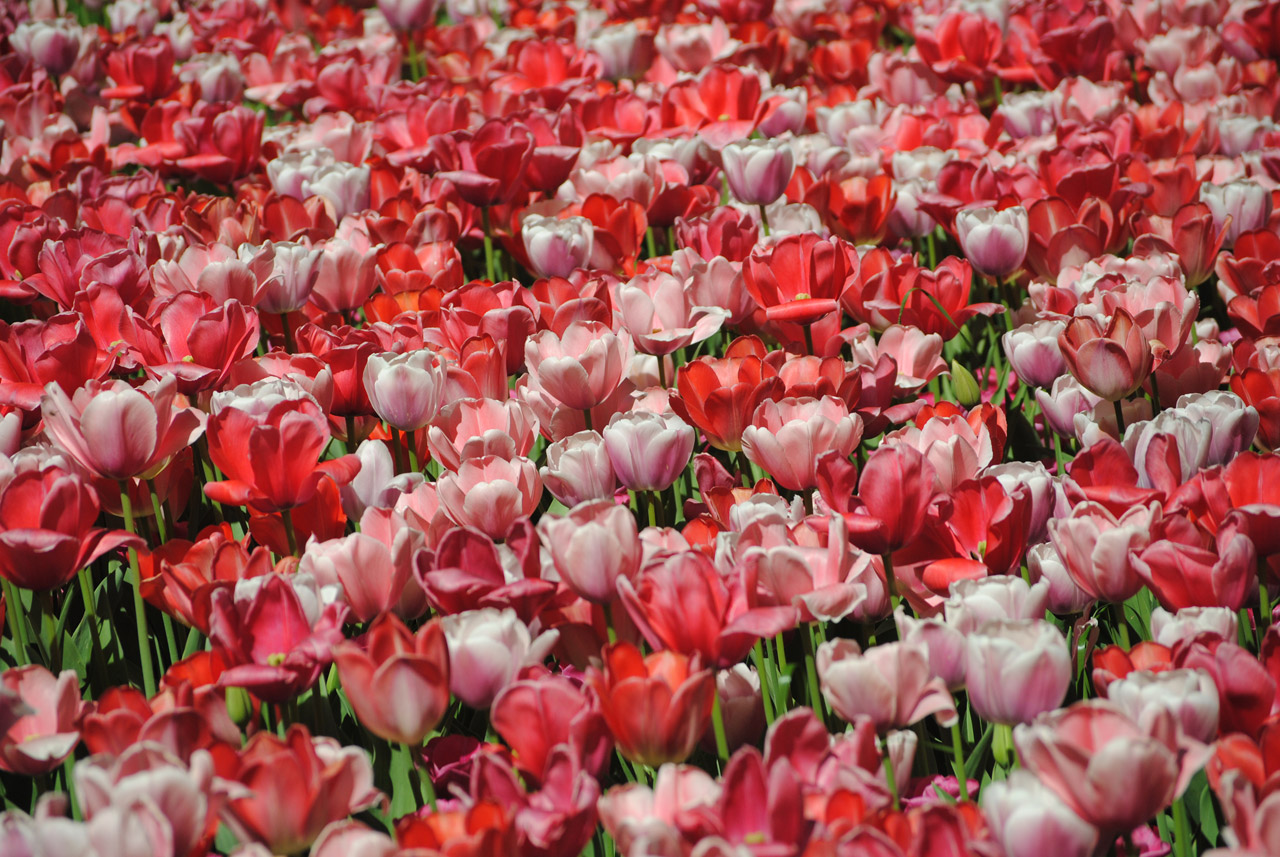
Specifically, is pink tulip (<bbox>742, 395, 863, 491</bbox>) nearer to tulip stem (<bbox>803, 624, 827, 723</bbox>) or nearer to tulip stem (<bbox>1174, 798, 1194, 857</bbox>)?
tulip stem (<bbox>803, 624, 827, 723</bbox>)

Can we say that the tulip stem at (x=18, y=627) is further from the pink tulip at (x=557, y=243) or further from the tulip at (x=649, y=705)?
the pink tulip at (x=557, y=243)

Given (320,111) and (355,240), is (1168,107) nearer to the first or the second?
(355,240)

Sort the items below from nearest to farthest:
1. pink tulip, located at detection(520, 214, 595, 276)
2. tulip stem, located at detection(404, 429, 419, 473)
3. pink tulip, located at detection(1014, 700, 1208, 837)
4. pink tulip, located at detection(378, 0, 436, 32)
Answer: pink tulip, located at detection(1014, 700, 1208, 837) < tulip stem, located at detection(404, 429, 419, 473) < pink tulip, located at detection(520, 214, 595, 276) < pink tulip, located at detection(378, 0, 436, 32)

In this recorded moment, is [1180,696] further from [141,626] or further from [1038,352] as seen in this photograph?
[141,626]

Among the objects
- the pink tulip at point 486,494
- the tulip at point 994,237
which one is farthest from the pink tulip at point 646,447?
the tulip at point 994,237

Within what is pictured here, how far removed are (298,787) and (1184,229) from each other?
6.94 feet

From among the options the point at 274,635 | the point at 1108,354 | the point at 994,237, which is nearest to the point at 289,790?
the point at 274,635

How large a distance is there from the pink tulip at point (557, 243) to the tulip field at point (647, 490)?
1 cm

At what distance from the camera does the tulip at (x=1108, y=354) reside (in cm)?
193

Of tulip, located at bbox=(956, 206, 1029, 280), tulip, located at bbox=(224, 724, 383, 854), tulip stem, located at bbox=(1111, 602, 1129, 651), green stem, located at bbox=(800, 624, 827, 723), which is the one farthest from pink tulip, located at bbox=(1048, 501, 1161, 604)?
tulip, located at bbox=(956, 206, 1029, 280)

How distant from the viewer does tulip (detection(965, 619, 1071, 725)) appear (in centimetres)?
132

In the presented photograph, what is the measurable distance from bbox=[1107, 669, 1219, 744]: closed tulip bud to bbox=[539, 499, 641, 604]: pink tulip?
1.82ft

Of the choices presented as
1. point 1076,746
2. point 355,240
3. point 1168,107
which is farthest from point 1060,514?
point 1168,107

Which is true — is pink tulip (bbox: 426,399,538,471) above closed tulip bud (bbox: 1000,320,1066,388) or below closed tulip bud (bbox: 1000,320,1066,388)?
above
